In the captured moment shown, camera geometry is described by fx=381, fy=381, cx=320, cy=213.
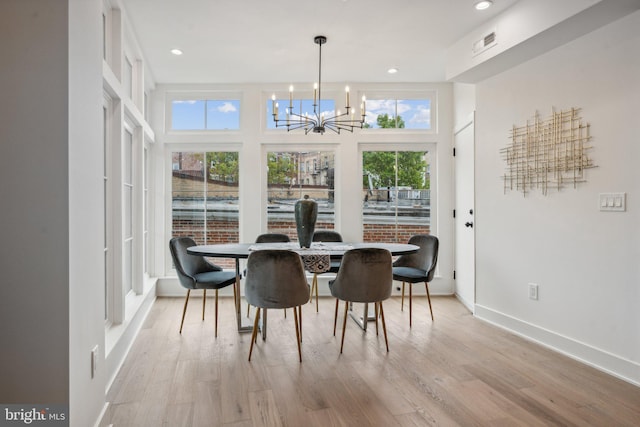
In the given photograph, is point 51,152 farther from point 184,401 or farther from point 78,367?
point 184,401

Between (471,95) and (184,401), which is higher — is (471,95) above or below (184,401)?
above

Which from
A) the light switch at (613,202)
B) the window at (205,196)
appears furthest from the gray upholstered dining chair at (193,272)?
the light switch at (613,202)

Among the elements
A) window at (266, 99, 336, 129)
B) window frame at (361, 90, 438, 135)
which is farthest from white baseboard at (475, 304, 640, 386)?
window at (266, 99, 336, 129)

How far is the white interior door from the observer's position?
14.1 feet

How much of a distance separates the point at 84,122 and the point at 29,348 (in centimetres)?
97

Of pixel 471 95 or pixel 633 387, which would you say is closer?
pixel 633 387

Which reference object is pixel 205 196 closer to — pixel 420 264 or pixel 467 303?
pixel 420 264

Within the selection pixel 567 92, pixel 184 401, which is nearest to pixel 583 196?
pixel 567 92

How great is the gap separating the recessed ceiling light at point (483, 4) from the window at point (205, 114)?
3024 millimetres

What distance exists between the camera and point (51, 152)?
1495mm

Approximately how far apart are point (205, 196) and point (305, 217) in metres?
2.05

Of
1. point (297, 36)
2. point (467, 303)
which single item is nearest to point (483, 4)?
point (297, 36)

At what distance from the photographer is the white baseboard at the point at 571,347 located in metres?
2.53

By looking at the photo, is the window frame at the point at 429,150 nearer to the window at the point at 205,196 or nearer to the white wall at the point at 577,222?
the white wall at the point at 577,222
